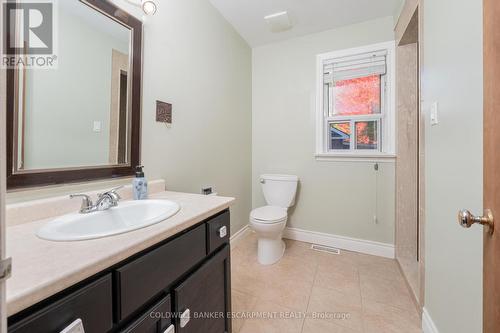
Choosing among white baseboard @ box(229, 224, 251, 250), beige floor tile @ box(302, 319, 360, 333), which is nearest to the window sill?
white baseboard @ box(229, 224, 251, 250)

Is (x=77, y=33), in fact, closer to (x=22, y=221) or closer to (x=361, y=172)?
(x=22, y=221)

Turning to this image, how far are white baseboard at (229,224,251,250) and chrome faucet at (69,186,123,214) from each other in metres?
1.48

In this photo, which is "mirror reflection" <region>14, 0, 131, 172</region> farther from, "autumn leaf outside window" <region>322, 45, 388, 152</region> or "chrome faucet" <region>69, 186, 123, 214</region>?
"autumn leaf outside window" <region>322, 45, 388, 152</region>

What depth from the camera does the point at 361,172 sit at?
7.25 feet

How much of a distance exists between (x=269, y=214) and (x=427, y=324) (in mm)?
1233

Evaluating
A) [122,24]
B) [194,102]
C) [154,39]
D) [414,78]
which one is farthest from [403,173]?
[122,24]

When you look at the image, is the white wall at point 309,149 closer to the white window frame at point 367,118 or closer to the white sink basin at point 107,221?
the white window frame at point 367,118

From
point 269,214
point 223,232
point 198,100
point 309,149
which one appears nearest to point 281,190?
point 269,214

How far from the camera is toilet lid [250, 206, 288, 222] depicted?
1.92 m

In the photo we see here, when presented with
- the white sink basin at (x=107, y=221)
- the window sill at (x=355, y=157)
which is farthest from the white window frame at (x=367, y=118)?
the white sink basin at (x=107, y=221)

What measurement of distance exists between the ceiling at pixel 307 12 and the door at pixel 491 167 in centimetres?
171

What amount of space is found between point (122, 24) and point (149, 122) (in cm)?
55

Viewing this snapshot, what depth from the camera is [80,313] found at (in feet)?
1.64

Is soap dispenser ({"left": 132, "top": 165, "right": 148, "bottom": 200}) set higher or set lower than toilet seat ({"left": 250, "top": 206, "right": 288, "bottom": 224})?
higher
